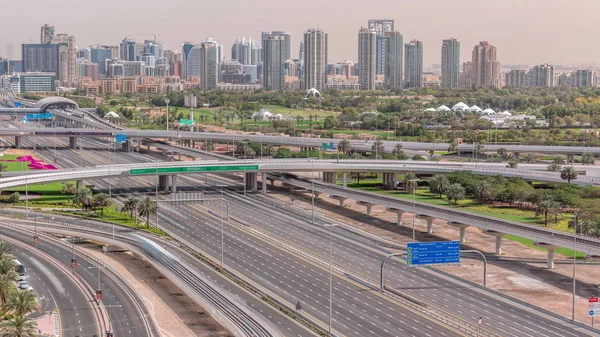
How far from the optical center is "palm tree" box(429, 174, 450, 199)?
108 meters

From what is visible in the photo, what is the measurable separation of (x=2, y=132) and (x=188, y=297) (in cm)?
10830

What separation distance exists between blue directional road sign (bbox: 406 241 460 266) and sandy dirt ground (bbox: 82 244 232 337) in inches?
639

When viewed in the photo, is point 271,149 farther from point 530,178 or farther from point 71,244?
point 71,244

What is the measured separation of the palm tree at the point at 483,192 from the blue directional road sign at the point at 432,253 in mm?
39155

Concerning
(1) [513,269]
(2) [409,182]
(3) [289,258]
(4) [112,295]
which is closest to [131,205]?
(3) [289,258]

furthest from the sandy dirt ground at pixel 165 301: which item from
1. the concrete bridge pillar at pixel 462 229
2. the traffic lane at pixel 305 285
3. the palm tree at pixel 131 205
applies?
the concrete bridge pillar at pixel 462 229

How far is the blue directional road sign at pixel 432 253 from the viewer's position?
65.8 m

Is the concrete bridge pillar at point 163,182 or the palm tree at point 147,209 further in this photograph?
the concrete bridge pillar at point 163,182

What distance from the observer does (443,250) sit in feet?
217

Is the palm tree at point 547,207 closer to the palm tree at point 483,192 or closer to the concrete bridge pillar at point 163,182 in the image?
the palm tree at point 483,192

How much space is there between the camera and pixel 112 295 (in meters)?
61.7

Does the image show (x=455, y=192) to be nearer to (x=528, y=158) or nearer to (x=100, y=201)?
(x=100, y=201)

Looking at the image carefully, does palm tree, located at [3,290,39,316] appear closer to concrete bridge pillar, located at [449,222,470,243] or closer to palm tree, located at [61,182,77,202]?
concrete bridge pillar, located at [449,222,470,243]

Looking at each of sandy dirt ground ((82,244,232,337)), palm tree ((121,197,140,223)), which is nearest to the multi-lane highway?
palm tree ((121,197,140,223))
